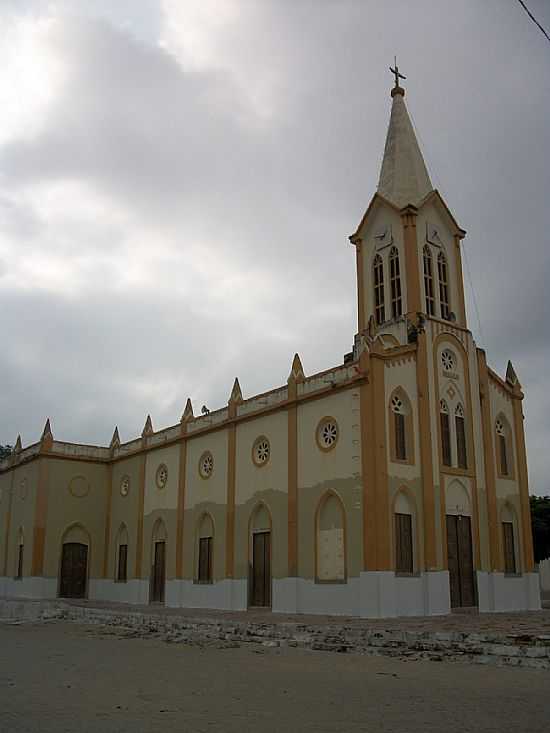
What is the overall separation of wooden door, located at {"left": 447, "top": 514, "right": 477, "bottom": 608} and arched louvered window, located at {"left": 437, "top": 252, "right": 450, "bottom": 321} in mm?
7000

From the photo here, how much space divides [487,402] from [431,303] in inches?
150

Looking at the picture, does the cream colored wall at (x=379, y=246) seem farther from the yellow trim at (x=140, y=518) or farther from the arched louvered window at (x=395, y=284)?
the yellow trim at (x=140, y=518)

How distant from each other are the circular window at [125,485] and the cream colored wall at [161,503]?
183 cm

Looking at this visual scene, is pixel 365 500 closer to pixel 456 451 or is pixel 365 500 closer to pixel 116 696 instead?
pixel 456 451

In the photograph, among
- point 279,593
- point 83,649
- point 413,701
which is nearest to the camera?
point 413,701

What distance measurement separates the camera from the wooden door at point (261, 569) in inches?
933

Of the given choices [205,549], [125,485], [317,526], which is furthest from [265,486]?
[125,485]

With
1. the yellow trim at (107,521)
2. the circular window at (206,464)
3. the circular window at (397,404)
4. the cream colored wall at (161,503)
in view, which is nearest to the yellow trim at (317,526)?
the circular window at (397,404)

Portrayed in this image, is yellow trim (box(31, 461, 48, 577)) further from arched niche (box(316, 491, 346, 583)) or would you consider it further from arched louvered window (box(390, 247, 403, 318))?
arched louvered window (box(390, 247, 403, 318))

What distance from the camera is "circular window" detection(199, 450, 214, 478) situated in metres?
27.6

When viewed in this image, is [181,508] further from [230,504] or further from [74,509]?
[74,509]

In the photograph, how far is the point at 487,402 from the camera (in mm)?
24266

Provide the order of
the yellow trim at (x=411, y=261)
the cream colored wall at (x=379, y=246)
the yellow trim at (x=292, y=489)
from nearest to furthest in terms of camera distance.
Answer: the yellow trim at (x=292, y=489), the yellow trim at (x=411, y=261), the cream colored wall at (x=379, y=246)

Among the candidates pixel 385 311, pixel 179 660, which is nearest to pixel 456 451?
pixel 385 311
